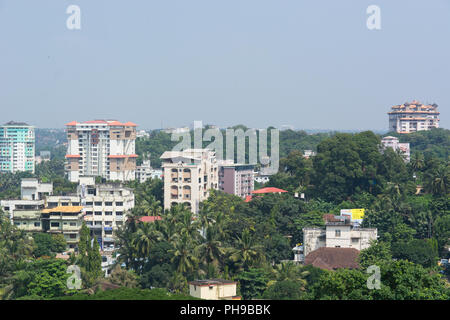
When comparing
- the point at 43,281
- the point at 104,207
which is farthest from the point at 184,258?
the point at 104,207

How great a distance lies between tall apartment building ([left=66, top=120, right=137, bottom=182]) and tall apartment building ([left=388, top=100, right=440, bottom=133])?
35098 mm

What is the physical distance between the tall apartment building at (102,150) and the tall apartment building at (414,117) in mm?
35098

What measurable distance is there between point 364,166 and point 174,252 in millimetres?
14125

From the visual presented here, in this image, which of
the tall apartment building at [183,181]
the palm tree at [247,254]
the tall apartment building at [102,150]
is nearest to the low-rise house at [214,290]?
the palm tree at [247,254]

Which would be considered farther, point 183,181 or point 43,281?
point 183,181

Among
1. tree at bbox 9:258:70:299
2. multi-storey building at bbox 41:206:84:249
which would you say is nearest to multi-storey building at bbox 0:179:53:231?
multi-storey building at bbox 41:206:84:249

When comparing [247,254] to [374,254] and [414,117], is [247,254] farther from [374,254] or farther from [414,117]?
[414,117]

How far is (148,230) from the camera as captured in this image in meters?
25.6

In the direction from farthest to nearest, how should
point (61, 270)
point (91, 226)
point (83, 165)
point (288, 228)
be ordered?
point (83, 165), point (91, 226), point (288, 228), point (61, 270)

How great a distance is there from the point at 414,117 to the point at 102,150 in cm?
3910

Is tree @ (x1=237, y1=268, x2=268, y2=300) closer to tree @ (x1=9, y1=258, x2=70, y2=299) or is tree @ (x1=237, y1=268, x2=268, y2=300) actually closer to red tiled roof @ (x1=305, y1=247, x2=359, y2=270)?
red tiled roof @ (x1=305, y1=247, x2=359, y2=270)

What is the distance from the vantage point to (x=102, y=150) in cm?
6391
